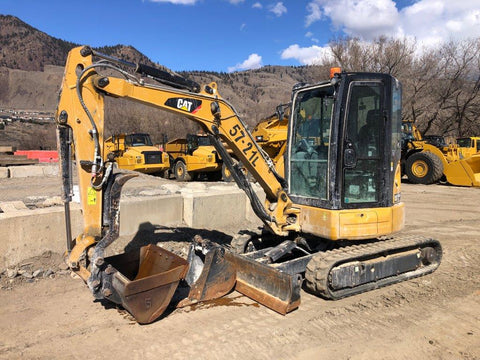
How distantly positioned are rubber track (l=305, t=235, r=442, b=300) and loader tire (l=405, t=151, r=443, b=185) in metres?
11.2

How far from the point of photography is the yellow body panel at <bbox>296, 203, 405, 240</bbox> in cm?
455

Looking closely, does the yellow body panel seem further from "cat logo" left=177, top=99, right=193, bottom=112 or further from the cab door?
"cat logo" left=177, top=99, right=193, bottom=112

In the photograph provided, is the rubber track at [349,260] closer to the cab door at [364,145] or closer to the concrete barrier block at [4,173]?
the cab door at [364,145]

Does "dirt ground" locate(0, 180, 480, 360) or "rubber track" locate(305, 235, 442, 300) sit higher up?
"rubber track" locate(305, 235, 442, 300)

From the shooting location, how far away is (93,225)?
3.79m

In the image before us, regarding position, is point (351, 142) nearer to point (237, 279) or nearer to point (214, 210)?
point (237, 279)

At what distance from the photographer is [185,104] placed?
4.18 meters

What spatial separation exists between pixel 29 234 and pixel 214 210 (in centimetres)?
329

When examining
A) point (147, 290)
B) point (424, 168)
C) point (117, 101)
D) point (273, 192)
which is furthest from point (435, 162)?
point (117, 101)

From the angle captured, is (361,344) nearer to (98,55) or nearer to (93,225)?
(93,225)

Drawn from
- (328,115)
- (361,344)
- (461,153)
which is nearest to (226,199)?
(328,115)

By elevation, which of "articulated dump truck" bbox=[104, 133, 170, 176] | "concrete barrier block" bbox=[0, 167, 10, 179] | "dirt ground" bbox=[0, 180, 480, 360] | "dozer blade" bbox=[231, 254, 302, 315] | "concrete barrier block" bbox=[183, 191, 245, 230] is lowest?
"dirt ground" bbox=[0, 180, 480, 360]

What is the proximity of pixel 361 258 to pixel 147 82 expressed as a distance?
10.3ft

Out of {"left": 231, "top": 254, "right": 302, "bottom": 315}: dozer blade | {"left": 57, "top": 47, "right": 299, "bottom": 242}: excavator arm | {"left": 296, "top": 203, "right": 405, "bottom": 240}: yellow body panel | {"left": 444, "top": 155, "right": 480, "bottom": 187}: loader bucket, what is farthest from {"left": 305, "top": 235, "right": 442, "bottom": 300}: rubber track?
{"left": 444, "top": 155, "right": 480, "bottom": 187}: loader bucket
